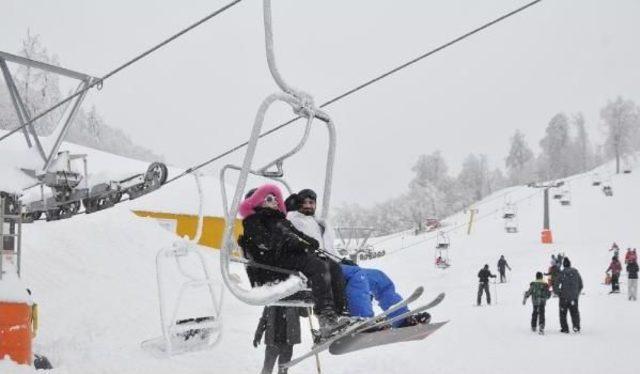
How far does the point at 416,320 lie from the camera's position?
5.09m

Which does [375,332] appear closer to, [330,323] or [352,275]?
[330,323]

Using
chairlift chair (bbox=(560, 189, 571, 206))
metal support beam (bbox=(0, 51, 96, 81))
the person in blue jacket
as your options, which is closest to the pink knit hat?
the person in blue jacket

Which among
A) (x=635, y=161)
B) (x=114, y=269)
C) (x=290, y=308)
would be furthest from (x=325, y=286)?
(x=635, y=161)

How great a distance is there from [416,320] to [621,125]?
83.1 m

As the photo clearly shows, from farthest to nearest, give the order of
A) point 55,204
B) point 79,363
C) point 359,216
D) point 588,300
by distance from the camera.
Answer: point 359,216 → point 588,300 → point 55,204 → point 79,363

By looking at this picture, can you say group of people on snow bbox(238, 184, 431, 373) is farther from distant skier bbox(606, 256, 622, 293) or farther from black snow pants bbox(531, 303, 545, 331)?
distant skier bbox(606, 256, 622, 293)

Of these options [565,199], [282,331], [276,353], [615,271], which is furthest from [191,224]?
[565,199]

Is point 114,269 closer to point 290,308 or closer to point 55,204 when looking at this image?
point 55,204

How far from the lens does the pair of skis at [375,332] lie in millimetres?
4586

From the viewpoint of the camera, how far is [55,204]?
31.7 feet

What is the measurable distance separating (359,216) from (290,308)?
340 ft

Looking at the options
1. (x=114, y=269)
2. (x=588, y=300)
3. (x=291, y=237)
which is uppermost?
(x=291, y=237)

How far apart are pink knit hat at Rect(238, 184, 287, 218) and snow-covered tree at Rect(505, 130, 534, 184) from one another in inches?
4071

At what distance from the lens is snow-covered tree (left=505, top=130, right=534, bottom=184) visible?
103m
